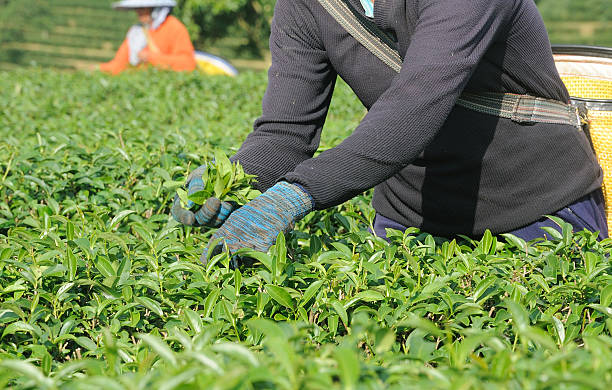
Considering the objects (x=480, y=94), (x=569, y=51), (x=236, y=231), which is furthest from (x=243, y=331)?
(x=569, y=51)

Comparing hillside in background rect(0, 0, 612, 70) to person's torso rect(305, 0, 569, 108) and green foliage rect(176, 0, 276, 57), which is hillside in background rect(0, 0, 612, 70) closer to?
green foliage rect(176, 0, 276, 57)

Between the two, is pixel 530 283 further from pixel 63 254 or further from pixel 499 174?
pixel 63 254

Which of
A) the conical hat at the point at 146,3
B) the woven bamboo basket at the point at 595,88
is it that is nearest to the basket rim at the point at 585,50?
the woven bamboo basket at the point at 595,88

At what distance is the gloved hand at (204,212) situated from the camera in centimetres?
199

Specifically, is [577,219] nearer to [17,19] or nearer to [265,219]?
[265,219]

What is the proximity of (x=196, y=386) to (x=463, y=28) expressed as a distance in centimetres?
126

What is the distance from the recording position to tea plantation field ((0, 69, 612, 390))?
1.11 m

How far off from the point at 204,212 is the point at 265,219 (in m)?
0.24

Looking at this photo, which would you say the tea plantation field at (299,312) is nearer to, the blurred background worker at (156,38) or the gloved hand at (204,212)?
the gloved hand at (204,212)

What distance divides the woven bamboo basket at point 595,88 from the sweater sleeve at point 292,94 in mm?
937

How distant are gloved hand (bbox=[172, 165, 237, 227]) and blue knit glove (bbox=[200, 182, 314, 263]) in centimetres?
10

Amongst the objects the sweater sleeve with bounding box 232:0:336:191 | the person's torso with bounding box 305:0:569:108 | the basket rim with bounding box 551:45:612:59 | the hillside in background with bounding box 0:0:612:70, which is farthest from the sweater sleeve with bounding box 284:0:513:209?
the hillside in background with bounding box 0:0:612:70

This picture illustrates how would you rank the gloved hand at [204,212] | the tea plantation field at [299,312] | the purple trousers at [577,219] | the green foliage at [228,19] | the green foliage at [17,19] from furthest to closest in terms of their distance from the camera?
the green foliage at [17,19]
the green foliage at [228,19]
the purple trousers at [577,219]
the gloved hand at [204,212]
the tea plantation field at [299,312]

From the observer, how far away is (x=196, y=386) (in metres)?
1.04
